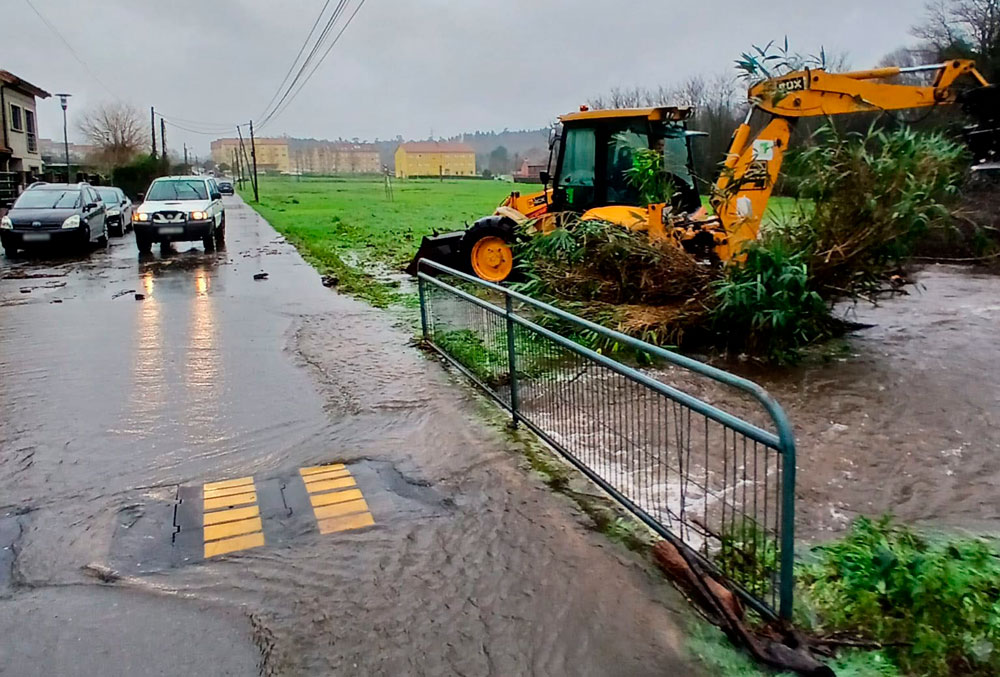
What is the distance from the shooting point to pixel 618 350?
585cm

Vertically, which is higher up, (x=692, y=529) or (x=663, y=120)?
(x=663, y=120)

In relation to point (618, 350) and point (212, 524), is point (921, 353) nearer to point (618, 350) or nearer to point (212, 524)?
point (618, 350)

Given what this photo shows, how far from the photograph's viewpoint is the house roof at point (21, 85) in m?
38.9

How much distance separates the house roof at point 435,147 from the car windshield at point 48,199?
352 feet

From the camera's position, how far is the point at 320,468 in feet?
16.7

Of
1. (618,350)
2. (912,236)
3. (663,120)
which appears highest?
(663,120)

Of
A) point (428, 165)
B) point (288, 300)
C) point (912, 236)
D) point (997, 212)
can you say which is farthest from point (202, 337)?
point (428, 165)

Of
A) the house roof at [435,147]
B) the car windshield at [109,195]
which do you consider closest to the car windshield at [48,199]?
the car windshield at [109,195]

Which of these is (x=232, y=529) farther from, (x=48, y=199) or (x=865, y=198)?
(x=48, y=199)

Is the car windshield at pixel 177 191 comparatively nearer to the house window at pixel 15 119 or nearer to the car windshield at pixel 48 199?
the car windshield at pixel 48 199

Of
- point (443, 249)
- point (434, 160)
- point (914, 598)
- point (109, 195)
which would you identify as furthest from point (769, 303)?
point (434, 160)

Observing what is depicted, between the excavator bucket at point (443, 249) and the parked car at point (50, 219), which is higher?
the parked car at point (50, 219)

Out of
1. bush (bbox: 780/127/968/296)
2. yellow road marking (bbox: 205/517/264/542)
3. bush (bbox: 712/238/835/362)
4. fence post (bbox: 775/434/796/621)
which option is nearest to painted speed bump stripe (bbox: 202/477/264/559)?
yellow road marking (bbox: 205/517/264/542)

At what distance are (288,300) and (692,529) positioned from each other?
29.5ft
